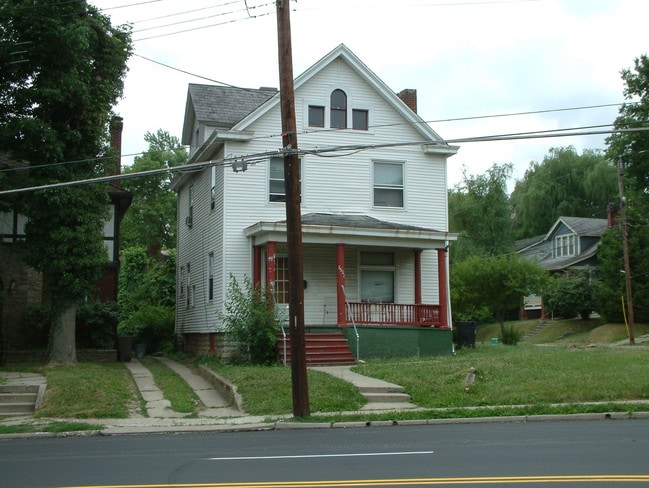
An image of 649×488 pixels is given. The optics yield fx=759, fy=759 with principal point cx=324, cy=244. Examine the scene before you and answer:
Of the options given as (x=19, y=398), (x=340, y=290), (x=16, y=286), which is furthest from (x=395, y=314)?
(x=16, y=286)

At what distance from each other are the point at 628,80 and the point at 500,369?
2887 centimetres

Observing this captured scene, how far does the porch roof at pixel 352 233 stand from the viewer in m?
23.6

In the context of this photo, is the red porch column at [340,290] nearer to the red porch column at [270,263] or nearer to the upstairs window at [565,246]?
the red porch column at [270,263]

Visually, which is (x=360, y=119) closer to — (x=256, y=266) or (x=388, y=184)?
(x=388, y=184)

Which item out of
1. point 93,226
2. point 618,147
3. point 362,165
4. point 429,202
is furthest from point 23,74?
point 618,147

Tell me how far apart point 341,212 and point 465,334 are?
679 cm

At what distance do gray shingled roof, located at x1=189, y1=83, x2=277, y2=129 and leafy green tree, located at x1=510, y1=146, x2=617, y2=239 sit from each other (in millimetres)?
39024

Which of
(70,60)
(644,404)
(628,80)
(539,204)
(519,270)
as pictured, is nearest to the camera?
(644,404)

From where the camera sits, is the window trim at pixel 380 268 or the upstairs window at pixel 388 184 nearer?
the window trim at pixel 380 268

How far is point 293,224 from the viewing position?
15203 millimetres

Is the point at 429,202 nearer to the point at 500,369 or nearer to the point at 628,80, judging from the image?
the point at 500,369

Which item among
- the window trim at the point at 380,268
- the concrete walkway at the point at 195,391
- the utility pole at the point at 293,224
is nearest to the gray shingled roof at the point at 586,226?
the window trim at the point at 380,268

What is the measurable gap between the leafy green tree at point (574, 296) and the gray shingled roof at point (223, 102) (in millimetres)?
24439

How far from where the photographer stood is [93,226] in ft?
73.0
